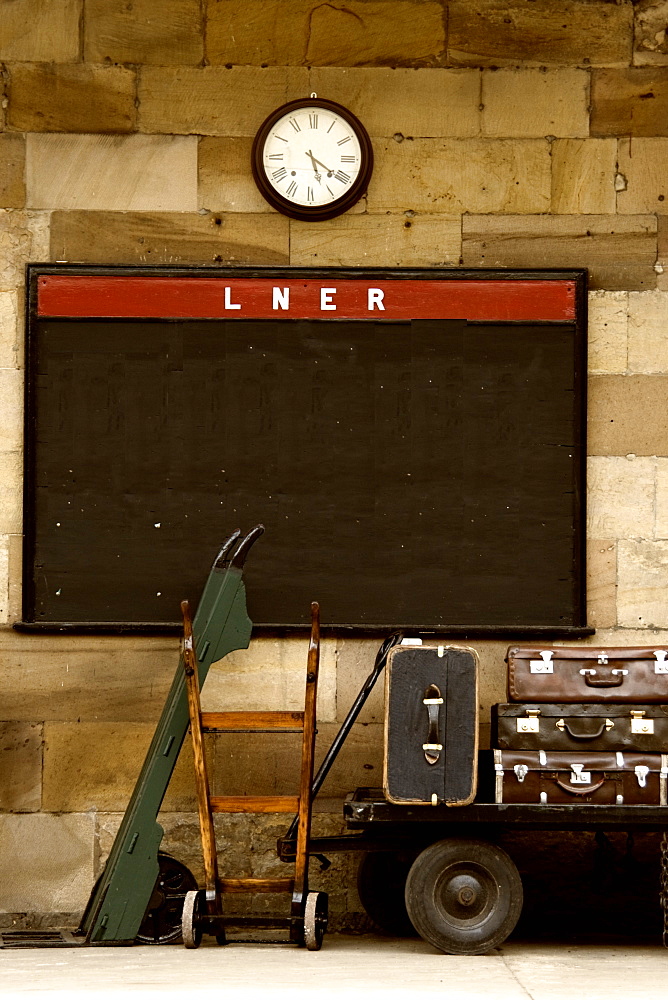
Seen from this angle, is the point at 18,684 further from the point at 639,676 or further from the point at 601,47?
the point at 601,47

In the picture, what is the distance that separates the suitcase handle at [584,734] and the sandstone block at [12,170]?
12.6 feet

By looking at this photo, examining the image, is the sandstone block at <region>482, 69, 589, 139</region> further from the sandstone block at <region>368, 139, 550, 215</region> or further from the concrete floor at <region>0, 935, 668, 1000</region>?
the concrete floor at <region>0, 935, 668, 1000</region>

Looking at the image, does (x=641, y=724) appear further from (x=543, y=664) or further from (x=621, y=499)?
Result: (x=621, y=499)

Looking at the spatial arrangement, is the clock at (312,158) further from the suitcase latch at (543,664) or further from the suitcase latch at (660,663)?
the suitcase latch at (660,663)

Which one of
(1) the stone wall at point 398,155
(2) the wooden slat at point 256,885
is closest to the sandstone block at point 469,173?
(1) the stone wall at point 398,155

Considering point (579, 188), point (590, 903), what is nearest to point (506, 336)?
point (579, 188)

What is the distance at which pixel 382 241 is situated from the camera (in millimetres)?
6621

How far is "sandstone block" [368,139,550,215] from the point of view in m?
6.63

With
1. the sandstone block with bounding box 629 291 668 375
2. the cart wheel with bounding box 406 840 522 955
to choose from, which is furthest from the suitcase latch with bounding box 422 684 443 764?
the sandstone block with bounding box 629 291 668 375

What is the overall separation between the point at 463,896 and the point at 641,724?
111 cm

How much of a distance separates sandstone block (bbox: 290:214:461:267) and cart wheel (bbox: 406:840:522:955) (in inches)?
118

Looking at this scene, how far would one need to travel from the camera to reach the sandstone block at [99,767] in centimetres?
638

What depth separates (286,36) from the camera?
21.8ft

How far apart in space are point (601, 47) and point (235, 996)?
5.06 metres
